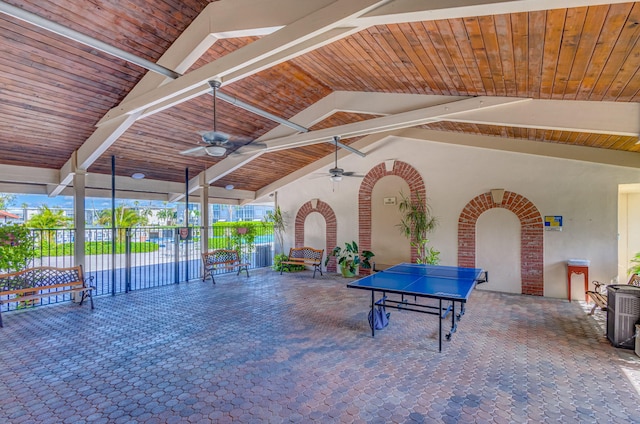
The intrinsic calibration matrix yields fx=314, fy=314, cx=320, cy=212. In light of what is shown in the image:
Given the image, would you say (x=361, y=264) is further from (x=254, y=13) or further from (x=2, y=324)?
(x=2, y=324)

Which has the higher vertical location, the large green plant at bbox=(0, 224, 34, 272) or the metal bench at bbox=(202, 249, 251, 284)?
the large green plant at bbox=(0, 224, 34, 272)

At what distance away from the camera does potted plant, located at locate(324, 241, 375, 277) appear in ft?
29.2

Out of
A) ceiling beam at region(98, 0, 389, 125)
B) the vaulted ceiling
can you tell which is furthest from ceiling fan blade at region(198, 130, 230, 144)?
ceiling beam at region(98, 0, 389, 125)

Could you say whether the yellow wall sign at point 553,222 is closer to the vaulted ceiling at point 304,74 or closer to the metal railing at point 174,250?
the vaulted ceiling at point 304,74

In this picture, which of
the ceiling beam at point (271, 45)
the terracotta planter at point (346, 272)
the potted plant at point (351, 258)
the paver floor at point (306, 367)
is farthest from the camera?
the terracotta planter at point (346, 272)

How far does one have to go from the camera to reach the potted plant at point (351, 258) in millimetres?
8911

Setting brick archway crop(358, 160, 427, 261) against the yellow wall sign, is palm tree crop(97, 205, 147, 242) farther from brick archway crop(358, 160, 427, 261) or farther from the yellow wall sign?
the yellow wall sign

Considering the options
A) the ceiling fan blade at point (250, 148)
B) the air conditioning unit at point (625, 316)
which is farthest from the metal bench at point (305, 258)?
the air conditioning unit at point (625, 316)

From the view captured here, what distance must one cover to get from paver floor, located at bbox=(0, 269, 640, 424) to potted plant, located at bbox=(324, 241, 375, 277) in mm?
3052

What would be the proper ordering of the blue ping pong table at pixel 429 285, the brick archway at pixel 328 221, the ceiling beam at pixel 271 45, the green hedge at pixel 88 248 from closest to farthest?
1. the ceiling beam at pixel 271 45
2. the blue ping pong table at pixel 429 285
3. the green hedge at pixel 88 248
4. the brick archway at pixel 328 221

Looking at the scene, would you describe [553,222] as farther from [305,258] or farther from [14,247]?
[14,247]

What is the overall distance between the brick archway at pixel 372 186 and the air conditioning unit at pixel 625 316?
14.3 ft

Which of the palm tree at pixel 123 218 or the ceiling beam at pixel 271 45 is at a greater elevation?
the ceiling beam at pixel 271 45

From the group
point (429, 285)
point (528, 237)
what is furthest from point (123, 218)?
point (528, 237)
